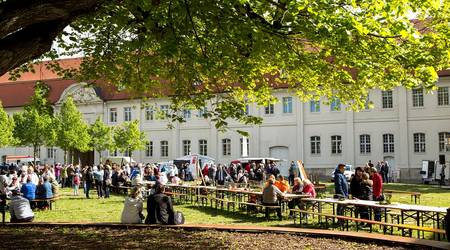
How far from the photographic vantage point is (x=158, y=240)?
10664mm

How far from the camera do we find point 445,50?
11242 millimetres

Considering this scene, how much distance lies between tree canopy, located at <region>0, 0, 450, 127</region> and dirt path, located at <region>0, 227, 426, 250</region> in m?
2.53

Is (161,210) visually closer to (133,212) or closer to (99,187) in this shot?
(133,212)

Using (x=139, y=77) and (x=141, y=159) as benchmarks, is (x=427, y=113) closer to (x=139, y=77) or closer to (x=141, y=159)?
(x=141, y=159)

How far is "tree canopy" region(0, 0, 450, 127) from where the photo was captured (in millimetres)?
9352

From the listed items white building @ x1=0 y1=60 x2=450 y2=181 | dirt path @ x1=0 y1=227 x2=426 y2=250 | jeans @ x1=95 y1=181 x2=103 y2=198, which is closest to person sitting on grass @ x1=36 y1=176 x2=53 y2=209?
jeans @ x1=95 y1=181 x2=103 y2=198

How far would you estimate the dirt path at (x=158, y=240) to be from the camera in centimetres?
989

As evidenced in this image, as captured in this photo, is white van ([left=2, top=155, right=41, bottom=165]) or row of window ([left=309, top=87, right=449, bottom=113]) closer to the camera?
row of window ([left=309, top=87, right=449, bottom=113])

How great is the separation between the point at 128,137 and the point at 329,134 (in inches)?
690

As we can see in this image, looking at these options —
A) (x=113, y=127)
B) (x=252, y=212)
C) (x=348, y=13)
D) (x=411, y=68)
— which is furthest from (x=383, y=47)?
(x=113, y=127)

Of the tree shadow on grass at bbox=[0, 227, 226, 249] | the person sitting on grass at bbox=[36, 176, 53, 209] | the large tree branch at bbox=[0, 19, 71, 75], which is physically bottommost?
the tree shadow on grass at bbox=[0, 227, 226, 249]

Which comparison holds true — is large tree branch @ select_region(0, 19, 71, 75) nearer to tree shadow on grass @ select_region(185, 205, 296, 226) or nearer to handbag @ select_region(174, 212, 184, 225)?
Result: handbag @ select_region(174, 212, 184, 225)

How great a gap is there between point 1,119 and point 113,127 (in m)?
9.74

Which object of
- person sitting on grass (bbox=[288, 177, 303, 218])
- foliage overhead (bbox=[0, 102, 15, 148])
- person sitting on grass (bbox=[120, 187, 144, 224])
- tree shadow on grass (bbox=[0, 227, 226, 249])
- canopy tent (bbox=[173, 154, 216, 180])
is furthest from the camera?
foliage overhead (bbox=[0, 102, 15, 148])
